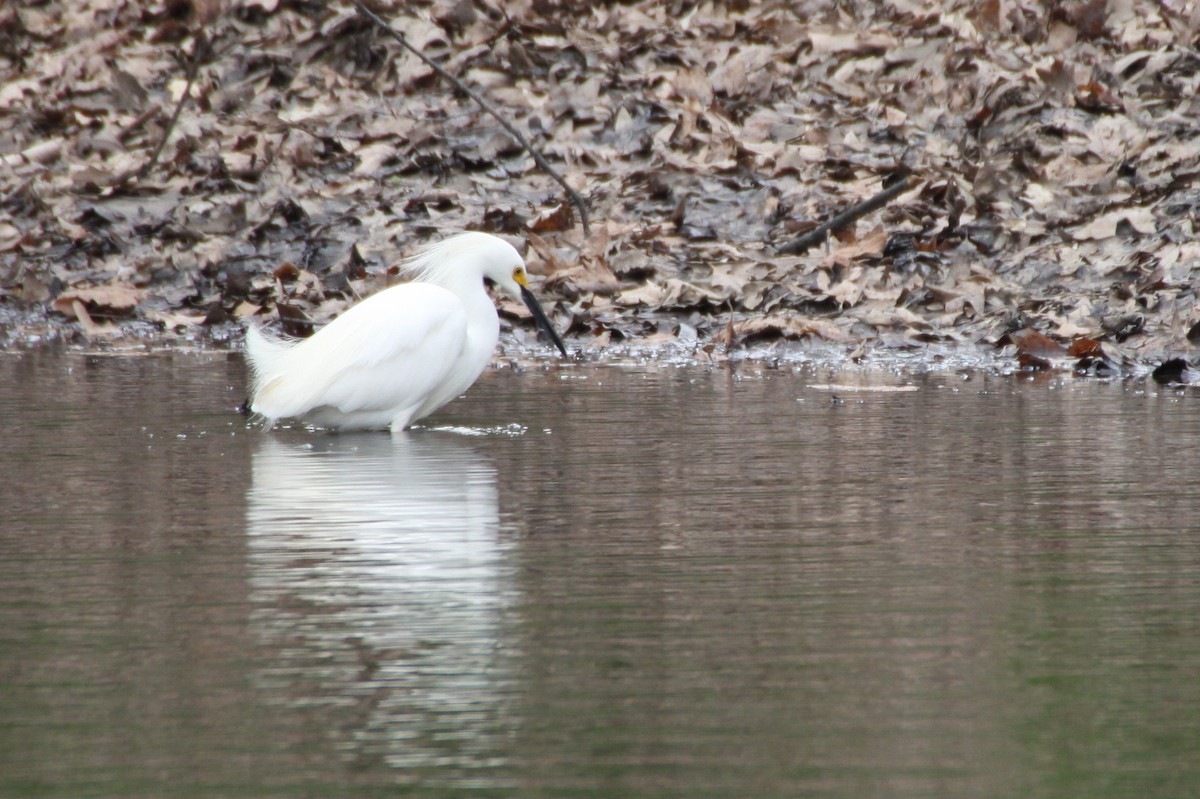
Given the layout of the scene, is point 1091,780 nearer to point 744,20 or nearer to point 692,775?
point 692,775

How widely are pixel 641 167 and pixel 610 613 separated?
35.7 ft

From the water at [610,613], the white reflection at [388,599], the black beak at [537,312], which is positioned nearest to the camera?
the water at [610,613]

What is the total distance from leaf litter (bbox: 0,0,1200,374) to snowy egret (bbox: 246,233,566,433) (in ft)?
9.67

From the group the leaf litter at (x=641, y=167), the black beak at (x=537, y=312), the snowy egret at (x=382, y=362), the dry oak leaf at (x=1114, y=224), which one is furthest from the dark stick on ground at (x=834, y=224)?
the snowy egret at (x=382, y=362)

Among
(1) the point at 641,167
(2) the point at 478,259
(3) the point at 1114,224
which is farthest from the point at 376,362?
(1) the point at 641,167

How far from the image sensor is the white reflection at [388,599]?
354 cm

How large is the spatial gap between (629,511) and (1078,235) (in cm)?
757

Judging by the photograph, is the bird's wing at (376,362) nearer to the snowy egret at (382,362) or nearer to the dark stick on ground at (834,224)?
the snowy egret at (382,362)

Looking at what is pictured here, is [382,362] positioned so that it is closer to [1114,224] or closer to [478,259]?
[478,259]

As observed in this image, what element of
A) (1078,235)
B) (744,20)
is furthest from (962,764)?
(744,20)

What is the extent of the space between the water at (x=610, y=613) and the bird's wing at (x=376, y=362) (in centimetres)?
69

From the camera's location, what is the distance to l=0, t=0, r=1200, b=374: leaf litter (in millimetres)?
12242

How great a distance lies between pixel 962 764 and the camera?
3.26 m

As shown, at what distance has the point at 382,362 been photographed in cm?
849
